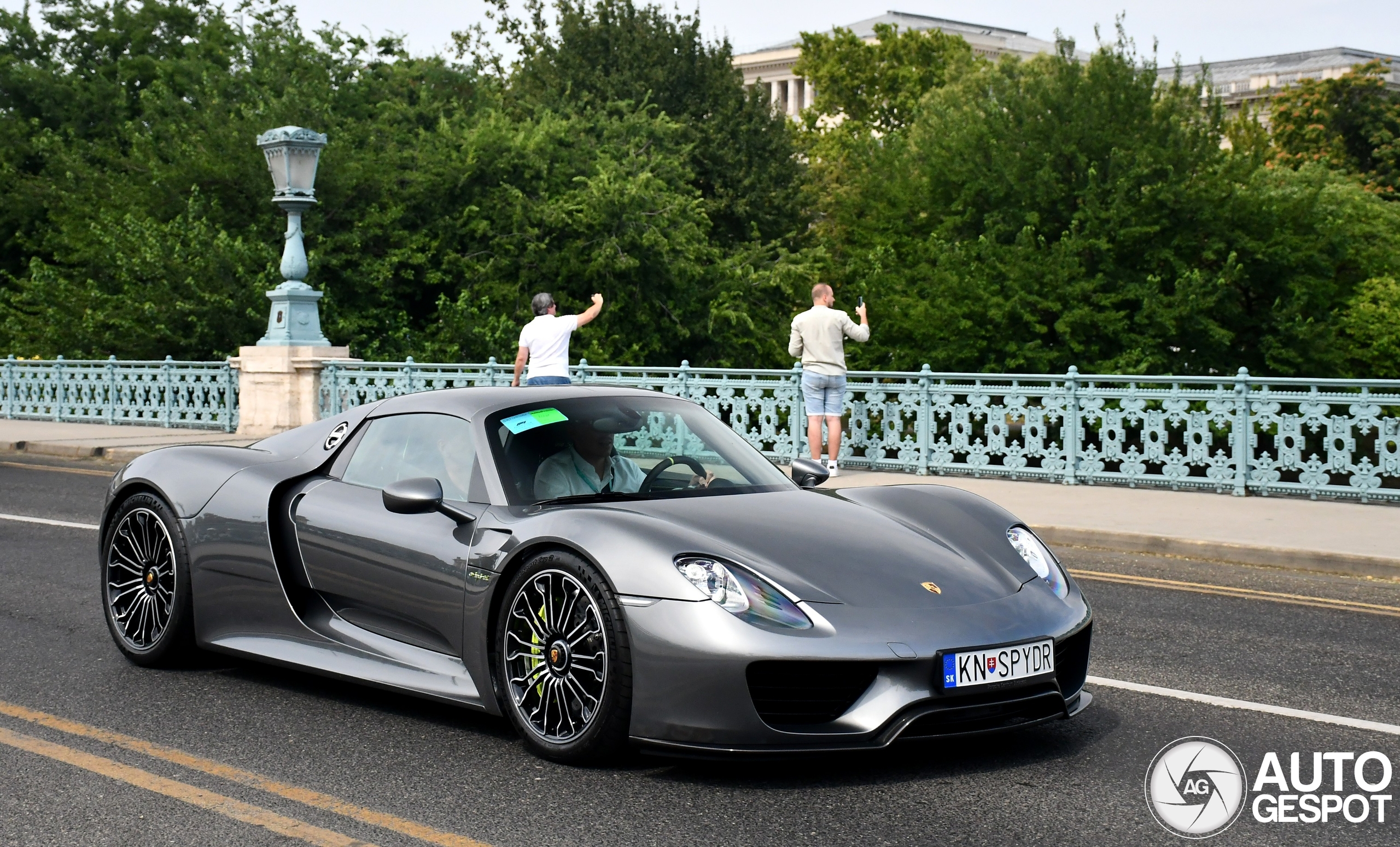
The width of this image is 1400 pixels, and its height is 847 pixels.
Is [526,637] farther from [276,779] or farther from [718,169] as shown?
[718,169]

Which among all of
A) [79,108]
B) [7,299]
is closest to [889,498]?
[7,299]

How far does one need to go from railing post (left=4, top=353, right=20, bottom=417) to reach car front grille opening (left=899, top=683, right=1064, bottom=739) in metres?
25.9

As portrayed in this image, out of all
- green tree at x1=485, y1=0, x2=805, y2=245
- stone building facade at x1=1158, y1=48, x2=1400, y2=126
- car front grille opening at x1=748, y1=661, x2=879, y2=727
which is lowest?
car front grille opening at x1=748, y1=661, x2=879, y2=727

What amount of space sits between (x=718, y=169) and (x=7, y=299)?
2281 centimetres

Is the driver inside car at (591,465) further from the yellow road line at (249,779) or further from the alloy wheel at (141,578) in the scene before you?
the alloy wheel at (141,578)

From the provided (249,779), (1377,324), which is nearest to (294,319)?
(249,779)

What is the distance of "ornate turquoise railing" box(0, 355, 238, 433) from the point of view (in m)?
23.6

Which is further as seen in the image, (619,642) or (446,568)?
(446,568)

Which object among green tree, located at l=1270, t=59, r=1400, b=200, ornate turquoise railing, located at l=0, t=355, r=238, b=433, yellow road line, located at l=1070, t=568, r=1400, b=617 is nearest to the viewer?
yellow road line, located at l=1070, t=568, r=1400, b=617

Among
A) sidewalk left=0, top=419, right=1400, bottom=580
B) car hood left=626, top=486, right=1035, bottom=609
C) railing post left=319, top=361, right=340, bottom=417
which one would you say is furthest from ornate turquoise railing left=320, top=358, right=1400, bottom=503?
car hood left=626, top=486, right=1035, bottom=609

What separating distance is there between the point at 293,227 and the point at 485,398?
670 inches

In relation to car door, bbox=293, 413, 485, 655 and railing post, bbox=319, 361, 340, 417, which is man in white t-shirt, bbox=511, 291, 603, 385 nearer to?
car door, bbox=293, 413, 485, 655

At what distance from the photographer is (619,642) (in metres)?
4.67

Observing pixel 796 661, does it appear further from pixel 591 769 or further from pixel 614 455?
pixel 614 455
